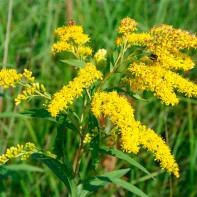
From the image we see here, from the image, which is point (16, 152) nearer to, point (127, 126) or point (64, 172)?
point (64, 172)

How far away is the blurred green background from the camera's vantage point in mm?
3336

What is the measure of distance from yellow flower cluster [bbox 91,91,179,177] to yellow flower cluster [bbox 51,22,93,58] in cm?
53

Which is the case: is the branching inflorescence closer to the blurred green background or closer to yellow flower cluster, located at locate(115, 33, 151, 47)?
yellow flower cluster, located at locate(115, 33, 151, 47)

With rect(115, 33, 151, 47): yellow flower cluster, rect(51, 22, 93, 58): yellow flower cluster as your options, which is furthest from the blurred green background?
rect(115, 33, 151, 47): yellow flower cluster

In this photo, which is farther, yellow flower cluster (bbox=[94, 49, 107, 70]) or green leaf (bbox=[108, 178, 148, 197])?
yellow flower cluster (bbox=[94, 49, 107, 70])

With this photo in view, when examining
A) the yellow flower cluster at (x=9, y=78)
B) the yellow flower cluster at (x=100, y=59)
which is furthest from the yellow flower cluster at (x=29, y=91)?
the yellow flower cluster at (x=100, y=59)

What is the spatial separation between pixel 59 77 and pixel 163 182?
7.85ft

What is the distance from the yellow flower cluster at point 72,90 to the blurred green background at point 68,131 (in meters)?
0.80

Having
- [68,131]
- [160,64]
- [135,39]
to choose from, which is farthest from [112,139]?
[68,131]

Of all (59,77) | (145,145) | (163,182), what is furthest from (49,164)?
(59,77)

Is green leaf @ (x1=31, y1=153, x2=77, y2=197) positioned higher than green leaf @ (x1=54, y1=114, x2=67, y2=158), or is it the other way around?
green leaf @ (x1=54, y1=114, x2=67, y2=158)

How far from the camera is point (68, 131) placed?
3.51 meters

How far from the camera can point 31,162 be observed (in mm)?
3514

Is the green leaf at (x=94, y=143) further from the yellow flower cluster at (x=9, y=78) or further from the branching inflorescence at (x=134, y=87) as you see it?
the yellow flower cluster at (x=9, y=78)
